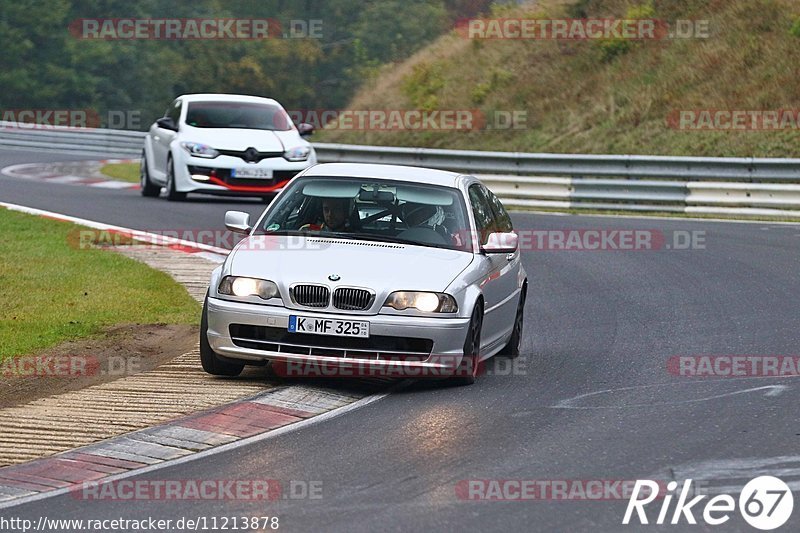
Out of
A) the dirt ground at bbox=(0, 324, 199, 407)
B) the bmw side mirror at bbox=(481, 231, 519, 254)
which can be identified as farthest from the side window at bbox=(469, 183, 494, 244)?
the dirt ground at bbox=(0, 324, 199, 407)

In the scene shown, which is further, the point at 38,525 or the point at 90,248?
the point at 90,248

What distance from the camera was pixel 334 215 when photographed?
34.3 feet

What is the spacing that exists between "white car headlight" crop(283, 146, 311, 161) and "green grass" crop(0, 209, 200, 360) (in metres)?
5.76

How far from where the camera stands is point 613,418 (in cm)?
858

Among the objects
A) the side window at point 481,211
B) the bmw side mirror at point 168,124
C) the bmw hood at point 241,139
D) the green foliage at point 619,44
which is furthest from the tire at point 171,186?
the green foliage at point 619,44

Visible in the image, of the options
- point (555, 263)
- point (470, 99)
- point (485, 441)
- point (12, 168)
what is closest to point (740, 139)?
point (470, 99)

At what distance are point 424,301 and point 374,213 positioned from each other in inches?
48.5

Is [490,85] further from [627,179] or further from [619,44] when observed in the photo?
[627,179]

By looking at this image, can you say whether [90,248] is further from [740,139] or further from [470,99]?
[470,99]

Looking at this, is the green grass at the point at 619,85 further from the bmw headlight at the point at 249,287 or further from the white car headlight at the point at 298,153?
the bmw headlight at the point at 249,287

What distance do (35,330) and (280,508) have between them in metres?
5.41

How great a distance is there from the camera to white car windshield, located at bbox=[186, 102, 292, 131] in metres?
23.3

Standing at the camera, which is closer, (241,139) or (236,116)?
(241,139)

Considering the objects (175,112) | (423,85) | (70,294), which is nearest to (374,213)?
(70,294)
